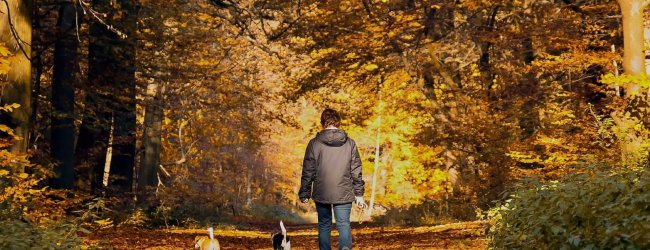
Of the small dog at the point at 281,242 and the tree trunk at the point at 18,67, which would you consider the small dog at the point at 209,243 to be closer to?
the small dog at the point at 281,242

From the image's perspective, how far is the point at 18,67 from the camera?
15758mm

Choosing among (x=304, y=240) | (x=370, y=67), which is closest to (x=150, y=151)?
(x=370, y=67)

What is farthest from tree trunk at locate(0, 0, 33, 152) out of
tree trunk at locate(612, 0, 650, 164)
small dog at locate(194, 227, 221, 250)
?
tree trunk at locate(612, 0, 650, 164)

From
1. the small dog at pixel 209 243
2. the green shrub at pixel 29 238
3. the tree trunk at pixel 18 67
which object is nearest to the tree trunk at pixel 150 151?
the tree trunk at pixel 18 67

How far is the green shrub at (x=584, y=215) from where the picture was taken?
718 centimetres

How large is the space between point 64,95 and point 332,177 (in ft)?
39.2

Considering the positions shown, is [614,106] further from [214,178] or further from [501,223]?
[214,178]

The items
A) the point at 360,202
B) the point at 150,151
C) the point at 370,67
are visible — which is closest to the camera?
the point at 360,202

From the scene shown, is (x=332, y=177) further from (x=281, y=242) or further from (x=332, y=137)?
(x=281, y=242)

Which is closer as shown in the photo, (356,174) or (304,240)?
(356,174)

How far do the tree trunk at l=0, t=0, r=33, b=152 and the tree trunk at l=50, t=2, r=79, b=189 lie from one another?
419 cm

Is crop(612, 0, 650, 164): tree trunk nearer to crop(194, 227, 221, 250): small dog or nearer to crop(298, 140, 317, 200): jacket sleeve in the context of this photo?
crop(298, 140, 317, 200): jacket sleeve

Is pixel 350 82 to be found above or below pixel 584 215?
above

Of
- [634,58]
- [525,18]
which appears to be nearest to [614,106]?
[634,58]
